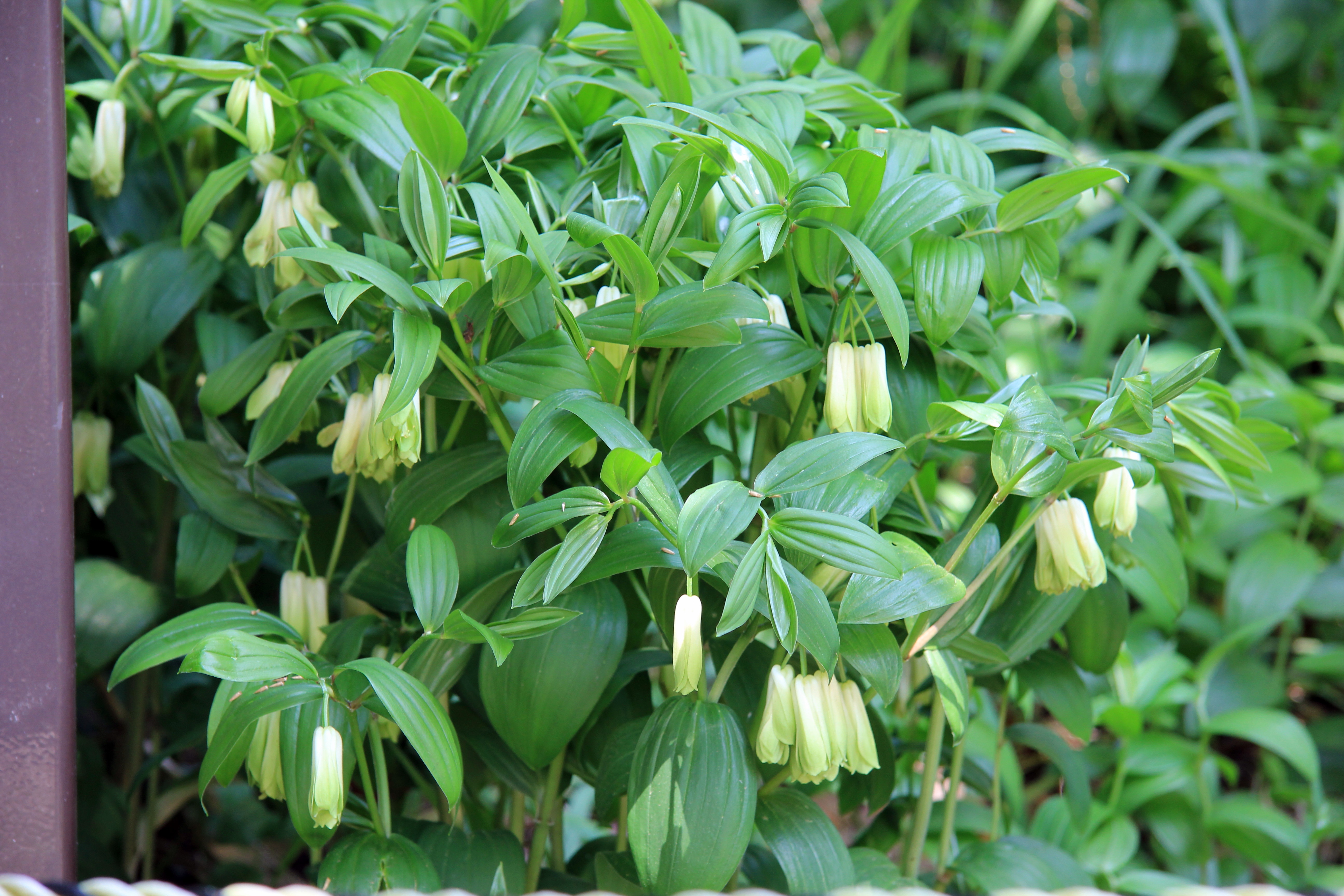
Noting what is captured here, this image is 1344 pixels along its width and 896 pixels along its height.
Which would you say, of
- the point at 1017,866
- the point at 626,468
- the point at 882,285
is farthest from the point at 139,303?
the point at 1017,866

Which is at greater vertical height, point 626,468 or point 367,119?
point 367,119

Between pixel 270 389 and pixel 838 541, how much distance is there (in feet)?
1.65

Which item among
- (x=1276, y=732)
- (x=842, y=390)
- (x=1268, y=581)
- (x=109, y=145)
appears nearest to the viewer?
(x=842, y=390)

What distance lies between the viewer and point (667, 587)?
698mm

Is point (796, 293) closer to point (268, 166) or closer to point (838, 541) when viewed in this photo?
point (838, 541)

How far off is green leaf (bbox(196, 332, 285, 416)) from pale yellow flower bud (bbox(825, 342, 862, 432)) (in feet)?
1.54

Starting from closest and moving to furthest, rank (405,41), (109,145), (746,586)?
(746,586) < (405,41) < (109,145)

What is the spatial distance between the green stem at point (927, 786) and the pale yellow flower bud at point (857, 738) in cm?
17

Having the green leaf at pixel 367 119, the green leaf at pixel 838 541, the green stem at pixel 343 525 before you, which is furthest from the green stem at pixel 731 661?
the green leaf at pixel 367 119

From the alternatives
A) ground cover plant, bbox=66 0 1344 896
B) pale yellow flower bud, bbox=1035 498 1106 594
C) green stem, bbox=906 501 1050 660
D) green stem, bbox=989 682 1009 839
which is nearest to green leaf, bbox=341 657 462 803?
ground cover plant, bbox=66 0 1344 896

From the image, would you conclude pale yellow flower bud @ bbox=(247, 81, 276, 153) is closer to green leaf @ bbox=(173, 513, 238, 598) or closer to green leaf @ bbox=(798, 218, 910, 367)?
green leaf @ bbox=(173, 513, 238, 598)

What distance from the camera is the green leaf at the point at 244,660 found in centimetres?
57

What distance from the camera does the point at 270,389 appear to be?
82cm

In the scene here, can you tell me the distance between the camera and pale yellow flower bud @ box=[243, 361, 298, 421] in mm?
813
